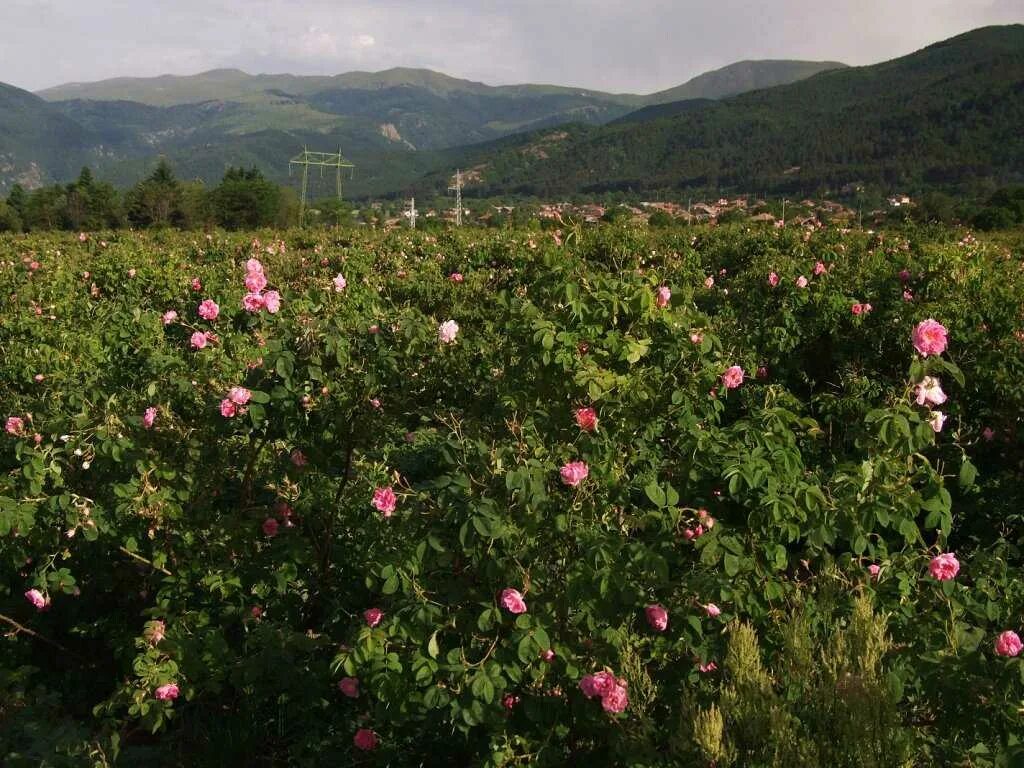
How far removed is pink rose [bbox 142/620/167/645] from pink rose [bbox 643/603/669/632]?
187cm

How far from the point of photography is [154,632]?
3.17 metres

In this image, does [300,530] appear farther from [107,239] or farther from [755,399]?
[107,239]

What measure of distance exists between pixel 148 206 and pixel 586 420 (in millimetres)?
58739

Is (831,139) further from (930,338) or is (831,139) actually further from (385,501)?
(385,501)

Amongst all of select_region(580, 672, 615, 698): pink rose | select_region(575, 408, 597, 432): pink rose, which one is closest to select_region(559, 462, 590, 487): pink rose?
select_region(575, 408, 597, 432): pink rose

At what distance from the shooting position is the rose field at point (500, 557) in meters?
2.28

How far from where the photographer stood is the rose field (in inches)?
89.6

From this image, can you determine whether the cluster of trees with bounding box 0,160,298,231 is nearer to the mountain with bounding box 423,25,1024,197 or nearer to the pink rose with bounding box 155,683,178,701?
the pink rose with bounding box 155,683,178,701

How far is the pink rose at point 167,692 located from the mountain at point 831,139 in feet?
313

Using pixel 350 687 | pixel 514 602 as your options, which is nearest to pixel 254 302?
pixel 350 687

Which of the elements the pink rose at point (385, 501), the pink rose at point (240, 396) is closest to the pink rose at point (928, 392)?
the pink rose at point (385, 501)

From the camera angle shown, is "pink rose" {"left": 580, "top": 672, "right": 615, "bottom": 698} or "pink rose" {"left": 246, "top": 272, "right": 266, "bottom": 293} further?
"pink rose" {"left": 246, "top": 272, "right": 266, "bottom": 293}

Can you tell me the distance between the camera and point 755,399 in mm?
4543

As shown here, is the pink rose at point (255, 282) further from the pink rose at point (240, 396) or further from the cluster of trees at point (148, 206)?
the cluster of trees at point (148, 206)
